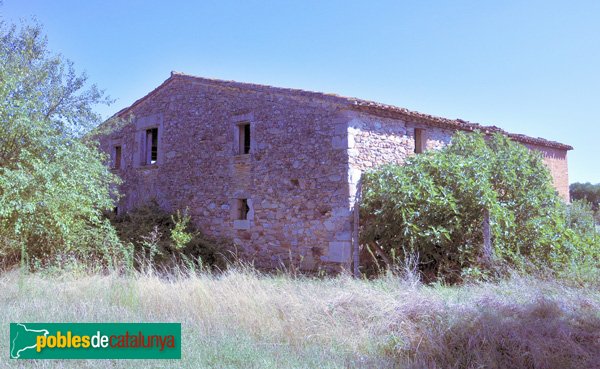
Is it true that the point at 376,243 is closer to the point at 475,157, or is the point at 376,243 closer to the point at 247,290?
the point at 475,157

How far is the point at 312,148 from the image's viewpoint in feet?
33.1

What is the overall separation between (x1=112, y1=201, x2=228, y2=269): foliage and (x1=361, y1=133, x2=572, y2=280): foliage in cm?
402

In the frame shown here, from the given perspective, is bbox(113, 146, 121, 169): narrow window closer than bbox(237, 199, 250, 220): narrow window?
No

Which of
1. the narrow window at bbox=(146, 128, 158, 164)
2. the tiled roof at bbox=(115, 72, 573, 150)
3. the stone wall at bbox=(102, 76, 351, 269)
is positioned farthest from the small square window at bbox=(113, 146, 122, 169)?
the tiled roof at bbox=(115, 72, 573, 150)

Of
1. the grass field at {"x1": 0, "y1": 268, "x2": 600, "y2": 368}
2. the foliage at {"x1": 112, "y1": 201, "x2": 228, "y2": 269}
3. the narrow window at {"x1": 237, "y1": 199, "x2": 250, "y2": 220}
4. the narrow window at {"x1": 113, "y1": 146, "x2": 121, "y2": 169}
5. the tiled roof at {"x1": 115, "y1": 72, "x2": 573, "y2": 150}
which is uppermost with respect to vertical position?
the tiled roof at {"x1": 115, "y1": 72, "x2": 573, "y2": 150}

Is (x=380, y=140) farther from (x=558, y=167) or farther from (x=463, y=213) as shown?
(x=558, y=167)

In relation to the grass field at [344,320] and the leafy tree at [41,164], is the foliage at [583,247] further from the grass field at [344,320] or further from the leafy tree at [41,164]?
the leafy tree at [41,164]

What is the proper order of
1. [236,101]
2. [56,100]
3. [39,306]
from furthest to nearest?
[236,101] → [56,100] → [39,306]

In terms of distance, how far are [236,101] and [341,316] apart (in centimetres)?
760

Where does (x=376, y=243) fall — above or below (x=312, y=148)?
below

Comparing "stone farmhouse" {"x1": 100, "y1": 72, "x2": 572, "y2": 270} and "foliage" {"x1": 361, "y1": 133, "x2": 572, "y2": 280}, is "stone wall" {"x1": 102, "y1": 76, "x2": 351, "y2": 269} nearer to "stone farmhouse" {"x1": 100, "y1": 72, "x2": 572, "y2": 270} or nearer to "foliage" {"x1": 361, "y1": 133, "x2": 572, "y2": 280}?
"stone farmhouse" {"x1": 100, "y1": 72, "x2": 572, "y2": 270}

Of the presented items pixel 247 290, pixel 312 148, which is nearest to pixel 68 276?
pixel 247 290

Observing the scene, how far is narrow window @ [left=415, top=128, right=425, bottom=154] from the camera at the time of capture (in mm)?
11242

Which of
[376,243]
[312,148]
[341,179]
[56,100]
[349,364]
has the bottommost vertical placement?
[349,364]
